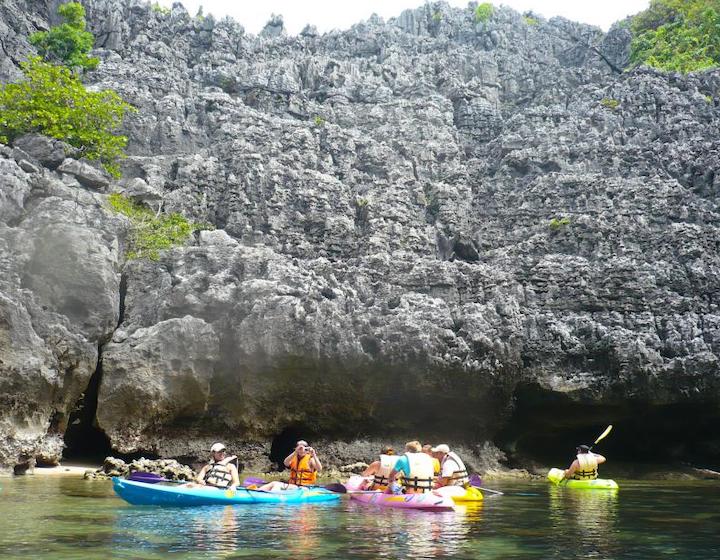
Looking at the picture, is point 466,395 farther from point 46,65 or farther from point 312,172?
point 46,65

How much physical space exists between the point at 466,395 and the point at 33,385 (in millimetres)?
13765

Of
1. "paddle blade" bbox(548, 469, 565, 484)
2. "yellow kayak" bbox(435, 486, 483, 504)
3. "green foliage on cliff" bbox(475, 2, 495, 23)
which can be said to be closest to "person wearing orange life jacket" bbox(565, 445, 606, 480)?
"paddle blade" bbox(548, 469, 565, 484)

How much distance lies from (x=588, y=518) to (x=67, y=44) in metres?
34.9

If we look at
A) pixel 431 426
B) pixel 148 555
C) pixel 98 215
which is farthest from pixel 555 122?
pixel 148 555

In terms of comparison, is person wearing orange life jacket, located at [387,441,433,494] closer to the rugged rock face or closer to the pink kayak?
the pink kayak

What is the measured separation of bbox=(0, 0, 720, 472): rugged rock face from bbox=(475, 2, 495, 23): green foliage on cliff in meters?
8.25

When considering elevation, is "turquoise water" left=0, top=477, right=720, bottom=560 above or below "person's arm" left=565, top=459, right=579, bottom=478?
below

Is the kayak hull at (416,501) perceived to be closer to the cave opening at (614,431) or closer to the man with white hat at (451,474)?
the man with white hat at (451,474)

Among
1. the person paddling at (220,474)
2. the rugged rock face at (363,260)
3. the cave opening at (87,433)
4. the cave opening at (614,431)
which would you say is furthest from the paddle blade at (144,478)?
the cave opening at (614,431)

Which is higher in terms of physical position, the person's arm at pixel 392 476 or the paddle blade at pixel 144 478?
the person's arm at pixel 392 476

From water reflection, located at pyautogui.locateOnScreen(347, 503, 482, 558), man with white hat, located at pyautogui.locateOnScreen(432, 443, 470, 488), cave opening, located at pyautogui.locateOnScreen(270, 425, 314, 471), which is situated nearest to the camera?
water reflection, located at pyautogui.locateOnScreen(347, 503, 482, 558)

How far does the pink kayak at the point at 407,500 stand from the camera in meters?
14.6

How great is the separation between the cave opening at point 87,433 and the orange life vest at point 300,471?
8.28m

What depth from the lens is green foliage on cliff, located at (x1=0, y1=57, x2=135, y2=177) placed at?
1145 inches
